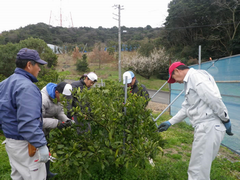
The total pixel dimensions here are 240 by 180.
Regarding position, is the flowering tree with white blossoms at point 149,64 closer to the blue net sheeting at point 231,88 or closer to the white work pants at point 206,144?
the blue net sheeting at point 231,88

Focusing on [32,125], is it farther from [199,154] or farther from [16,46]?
[16,46]

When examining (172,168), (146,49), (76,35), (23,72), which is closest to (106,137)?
(23,72)

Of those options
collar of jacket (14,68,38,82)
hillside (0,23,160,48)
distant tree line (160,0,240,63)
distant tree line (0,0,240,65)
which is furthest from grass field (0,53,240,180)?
hillside (0,23,160,48)

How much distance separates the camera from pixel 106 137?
7.56 feet

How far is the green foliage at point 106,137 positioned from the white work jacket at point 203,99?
61cm

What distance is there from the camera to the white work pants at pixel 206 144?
7.39 ft

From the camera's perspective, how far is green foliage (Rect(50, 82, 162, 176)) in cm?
208

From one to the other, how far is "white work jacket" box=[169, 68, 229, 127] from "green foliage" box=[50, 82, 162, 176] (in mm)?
608

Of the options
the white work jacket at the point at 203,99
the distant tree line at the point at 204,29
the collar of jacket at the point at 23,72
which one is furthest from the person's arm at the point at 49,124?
the distant tree line at the point at 204,29

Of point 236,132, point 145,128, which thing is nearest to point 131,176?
point 145,128

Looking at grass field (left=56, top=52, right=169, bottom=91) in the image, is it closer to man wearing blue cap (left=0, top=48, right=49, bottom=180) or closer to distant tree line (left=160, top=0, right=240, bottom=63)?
distant tree line (left=160, top=0, right=240, bottom=63)

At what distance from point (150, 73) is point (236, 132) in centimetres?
2258

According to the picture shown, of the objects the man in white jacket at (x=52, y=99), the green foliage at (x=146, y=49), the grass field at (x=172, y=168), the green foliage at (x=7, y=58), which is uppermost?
the green foliage at (x=146, y=49)

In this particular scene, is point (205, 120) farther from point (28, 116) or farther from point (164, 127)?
point (28, 116)
